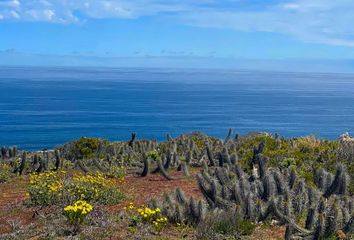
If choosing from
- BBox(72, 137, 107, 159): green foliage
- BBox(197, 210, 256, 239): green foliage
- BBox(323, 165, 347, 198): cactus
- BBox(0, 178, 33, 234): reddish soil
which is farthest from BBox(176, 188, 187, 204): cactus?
BBox(72, 137, 107, 159): green foliage

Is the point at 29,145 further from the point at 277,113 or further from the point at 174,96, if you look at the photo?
the point at 174,96

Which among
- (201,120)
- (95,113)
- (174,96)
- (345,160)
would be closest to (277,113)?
(201,120)

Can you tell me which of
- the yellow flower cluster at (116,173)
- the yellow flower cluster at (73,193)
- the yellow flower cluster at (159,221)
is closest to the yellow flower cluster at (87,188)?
the yellow flower cluster at (73,193)

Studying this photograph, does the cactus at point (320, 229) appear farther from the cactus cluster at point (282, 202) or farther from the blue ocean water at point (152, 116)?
the blue ocean water at point (152, 116)

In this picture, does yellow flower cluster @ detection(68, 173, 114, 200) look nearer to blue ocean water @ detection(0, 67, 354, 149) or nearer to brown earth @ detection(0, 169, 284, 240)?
brown earth @ detection(0, 169, 284, 240)

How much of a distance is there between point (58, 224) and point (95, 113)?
92882 mm

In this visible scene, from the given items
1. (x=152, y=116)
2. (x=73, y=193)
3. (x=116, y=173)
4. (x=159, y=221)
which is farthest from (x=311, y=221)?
(x=152, y=116)

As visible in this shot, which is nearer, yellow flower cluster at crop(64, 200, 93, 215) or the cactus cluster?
the cactus cluster

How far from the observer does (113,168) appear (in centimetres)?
1809

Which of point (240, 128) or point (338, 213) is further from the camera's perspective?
point (240, 128)

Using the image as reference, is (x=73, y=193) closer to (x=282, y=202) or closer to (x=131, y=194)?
(x=131, y=194)

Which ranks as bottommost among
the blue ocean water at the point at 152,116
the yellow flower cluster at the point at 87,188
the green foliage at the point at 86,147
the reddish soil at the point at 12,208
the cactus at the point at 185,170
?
the blue ocean water at the point at 152,116

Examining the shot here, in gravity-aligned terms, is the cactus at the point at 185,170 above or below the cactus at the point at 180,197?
below

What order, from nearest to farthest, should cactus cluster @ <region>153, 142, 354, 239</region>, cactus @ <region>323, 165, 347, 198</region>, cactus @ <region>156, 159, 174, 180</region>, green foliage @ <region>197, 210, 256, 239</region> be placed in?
green foliage @ <region>197, 210, 256, 239</region> < cactus cluster @ <region>153, 142, 354, 239</region> < cactus @ <region>323, 165, 347, 198</region> < cactus @ <region>156, 159, 174, 180</region>
